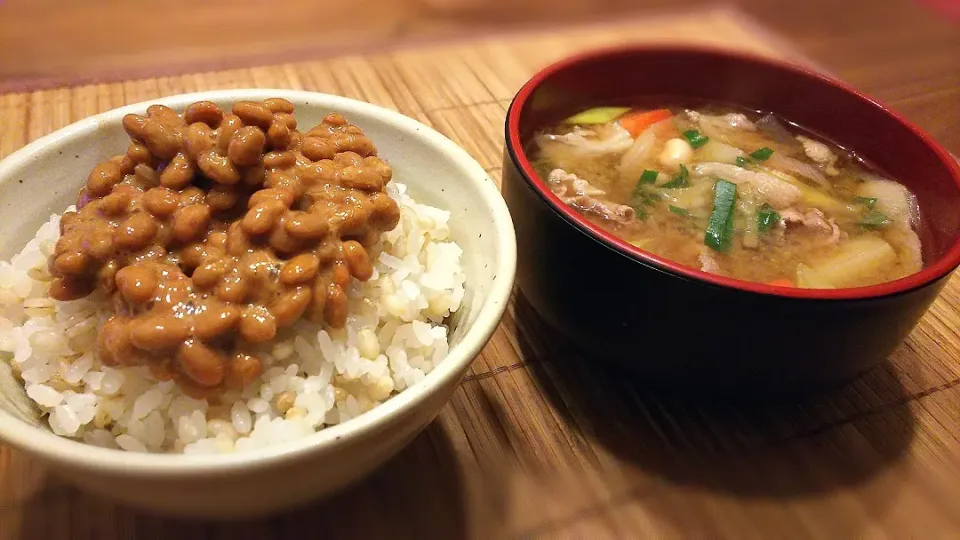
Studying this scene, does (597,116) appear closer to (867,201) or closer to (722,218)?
(722,218)

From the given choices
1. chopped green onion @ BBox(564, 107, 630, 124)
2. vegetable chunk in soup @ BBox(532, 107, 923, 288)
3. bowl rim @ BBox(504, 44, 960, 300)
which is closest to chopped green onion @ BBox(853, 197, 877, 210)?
vegetable chunk in soup @ BBox(532, 107, 923, 288)

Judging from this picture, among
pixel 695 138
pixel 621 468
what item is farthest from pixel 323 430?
pixel 695 138

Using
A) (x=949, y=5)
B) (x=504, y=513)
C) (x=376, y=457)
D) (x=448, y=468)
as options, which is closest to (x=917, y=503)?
(x=504, y=513)

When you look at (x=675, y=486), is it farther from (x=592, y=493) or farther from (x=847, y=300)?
(x=847, y=300)

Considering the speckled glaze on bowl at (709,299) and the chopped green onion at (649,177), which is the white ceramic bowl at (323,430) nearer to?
the speckled glaze on bowl at (709,299)

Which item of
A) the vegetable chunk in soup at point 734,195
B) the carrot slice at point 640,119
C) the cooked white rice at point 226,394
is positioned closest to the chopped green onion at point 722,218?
the vegetable chunk in soup at point 734,195

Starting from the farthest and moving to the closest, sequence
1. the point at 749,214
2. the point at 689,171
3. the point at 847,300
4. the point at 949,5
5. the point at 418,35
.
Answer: the point at 949,5
the point at 418,35
the point at 689,171
the point at 749,214
the point at 847,300
